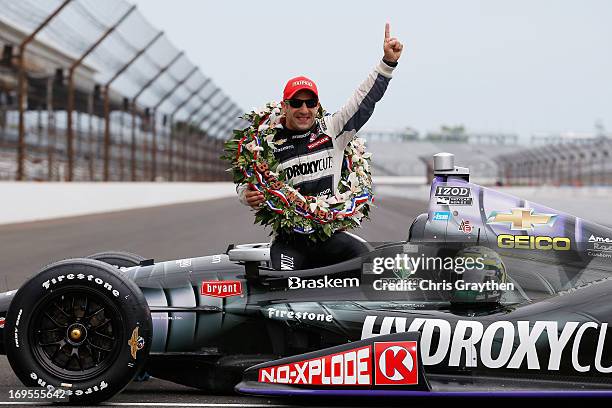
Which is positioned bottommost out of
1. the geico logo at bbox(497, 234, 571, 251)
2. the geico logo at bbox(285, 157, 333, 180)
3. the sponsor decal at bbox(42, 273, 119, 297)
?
the sponsor decal at bbox(42, 273, 119, 297)

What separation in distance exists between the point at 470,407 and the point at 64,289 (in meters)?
2.10

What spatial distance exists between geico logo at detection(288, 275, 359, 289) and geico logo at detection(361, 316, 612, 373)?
1.14ft

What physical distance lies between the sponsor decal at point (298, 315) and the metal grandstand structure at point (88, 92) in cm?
1504

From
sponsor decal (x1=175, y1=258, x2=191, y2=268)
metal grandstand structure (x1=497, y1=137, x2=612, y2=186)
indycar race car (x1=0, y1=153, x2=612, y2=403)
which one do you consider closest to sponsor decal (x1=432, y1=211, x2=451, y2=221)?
indycar race car (x1=0, y1=153, x2=612, y2=403)

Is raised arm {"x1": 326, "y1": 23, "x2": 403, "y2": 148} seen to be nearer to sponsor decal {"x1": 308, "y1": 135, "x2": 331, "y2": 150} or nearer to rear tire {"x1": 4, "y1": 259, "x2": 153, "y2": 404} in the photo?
sponsor decal {"x1": 308, "y1": 135, "x2": 331, "y2": 150}

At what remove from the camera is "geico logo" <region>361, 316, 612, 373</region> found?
14.1 ft

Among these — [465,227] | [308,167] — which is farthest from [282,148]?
[465,227]

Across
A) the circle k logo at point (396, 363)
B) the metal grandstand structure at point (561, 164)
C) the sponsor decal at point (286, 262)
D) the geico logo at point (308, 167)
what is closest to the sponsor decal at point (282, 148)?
the geico logo at point (308, 167)

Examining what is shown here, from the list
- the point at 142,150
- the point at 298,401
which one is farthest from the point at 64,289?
the point at 142,150

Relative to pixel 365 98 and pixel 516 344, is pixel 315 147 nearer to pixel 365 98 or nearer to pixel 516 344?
pixel 365 98

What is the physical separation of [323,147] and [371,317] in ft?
3.45

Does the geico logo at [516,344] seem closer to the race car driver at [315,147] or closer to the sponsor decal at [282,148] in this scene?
the race car driver at [315,147]

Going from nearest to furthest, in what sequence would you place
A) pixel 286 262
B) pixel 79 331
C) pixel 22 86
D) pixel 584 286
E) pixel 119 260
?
pixel 79 331 → pixel 584 286 → pixel 286 262 → pixel 119 260 → pixel 22 86

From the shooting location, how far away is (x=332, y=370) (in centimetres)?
436
